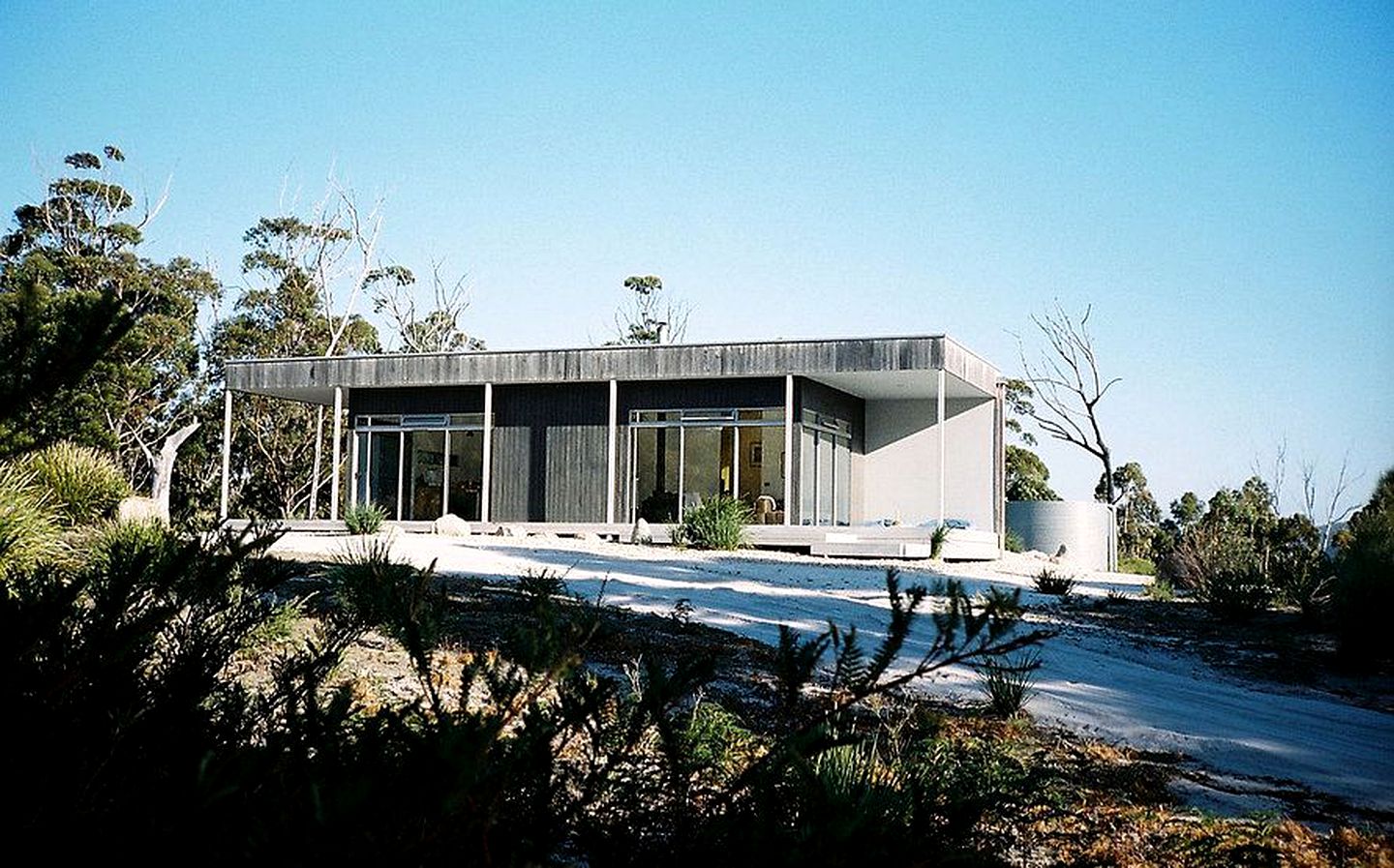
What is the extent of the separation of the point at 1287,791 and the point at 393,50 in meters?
24.6

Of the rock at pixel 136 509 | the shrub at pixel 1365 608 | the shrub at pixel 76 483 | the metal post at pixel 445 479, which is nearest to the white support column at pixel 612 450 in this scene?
the metal post at pixel 445 479

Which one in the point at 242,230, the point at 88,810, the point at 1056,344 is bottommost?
the point at 88,810

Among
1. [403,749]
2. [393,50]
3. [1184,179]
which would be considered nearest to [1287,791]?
[403,749]

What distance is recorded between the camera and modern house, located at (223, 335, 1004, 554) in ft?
67.7

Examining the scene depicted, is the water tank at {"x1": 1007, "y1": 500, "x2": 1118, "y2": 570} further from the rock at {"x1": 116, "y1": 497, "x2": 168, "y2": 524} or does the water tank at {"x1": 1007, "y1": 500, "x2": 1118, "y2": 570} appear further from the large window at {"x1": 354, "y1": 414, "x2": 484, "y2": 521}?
the rock at {"x1": 116, "y1": 497, "x2": 168, "y2": 524}

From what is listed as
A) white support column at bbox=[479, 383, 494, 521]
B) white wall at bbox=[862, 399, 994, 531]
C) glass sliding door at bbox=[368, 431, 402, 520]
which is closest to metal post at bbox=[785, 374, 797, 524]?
white wall at bbox=[862, 399, 994, 531]

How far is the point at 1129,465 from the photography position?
35562 mm

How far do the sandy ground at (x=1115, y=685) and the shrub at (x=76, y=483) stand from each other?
2.00 meters

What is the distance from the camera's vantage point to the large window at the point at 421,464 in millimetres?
23812

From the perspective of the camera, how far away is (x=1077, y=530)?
23297 millimetres

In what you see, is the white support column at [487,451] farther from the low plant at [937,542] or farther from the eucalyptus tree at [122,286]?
the eucalyptus tree at [122,286]

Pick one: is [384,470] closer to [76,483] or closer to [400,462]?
[400,462]

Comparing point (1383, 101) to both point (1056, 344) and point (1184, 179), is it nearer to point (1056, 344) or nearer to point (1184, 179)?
point (1184, 179)

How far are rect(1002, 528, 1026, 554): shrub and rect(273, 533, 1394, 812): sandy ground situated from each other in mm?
8643
